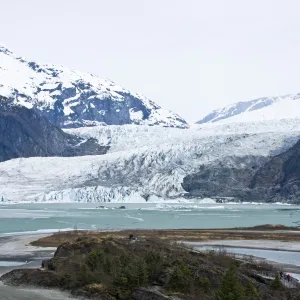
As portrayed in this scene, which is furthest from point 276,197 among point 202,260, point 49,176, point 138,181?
point 202,260

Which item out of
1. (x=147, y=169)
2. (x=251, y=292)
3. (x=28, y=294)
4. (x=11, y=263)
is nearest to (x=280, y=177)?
(x=147, y=169)

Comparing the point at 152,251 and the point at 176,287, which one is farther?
the point at 152,251

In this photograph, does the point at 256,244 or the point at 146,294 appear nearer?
the point at 146,294

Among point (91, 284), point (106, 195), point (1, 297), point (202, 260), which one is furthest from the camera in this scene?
point (106, 195)

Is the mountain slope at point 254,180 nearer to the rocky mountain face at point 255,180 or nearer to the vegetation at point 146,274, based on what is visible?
the rocky mountain face at point 255,180

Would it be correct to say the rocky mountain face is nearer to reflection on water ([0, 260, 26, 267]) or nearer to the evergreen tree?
reflection on water ([0, 260, 26, 267])

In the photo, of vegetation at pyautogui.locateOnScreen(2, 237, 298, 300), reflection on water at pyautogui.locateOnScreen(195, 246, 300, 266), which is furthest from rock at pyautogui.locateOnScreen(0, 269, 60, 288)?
reflection on water at pyautogui.locateOnScreen(195, 246, 300, 266)

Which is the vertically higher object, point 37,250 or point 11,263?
point 37,250

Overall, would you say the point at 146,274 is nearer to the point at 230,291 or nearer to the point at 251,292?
the point at 251,292

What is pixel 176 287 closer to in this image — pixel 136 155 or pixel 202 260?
pixel 202 260
